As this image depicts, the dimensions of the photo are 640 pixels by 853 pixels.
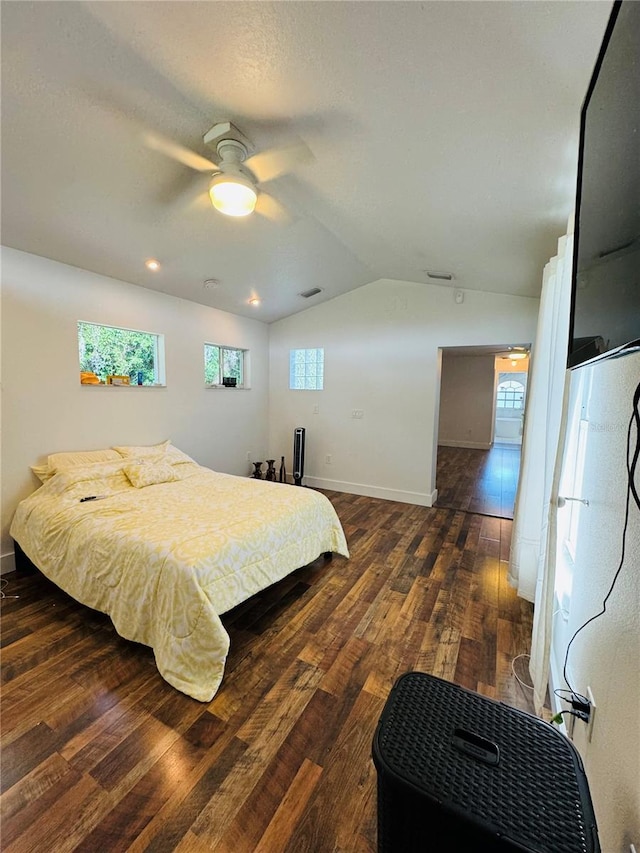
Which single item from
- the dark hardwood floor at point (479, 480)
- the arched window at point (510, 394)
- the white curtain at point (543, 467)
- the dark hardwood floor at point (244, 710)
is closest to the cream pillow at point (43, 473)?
the dark hardwood floor at point (244, 710)

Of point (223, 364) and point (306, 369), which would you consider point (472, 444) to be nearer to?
point (306, 369)

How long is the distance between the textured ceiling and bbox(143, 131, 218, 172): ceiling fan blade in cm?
4

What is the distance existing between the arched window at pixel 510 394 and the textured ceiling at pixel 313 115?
7.89 m

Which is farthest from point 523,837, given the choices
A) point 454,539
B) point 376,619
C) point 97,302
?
point 97,302

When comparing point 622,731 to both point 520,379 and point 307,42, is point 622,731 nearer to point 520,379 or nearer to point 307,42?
point 307,42

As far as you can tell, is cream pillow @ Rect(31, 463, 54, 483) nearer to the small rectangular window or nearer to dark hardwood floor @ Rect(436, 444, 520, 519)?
the small rectangular window

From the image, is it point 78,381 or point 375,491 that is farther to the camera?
point 375,491

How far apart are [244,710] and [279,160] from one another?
9.58 feet

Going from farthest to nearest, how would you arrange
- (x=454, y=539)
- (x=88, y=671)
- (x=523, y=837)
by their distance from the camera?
1. (x=454, y=539)
2. (x=88, y=671)
3. (x=523, y=837)

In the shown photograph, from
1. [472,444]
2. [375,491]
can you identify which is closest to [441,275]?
[375,491]

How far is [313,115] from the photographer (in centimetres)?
165

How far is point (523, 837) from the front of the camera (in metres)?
0.68

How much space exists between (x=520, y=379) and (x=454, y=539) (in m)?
8.20

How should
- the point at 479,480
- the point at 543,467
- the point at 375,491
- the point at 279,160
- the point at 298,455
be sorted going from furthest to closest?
the point at 479,480
the point at 298,455
the point at 375,491
the point at 543,467
the point at 279,160
